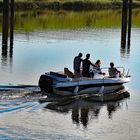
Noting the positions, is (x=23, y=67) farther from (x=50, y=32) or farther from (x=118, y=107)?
(x=50, y=32)

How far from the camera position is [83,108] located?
2641cm

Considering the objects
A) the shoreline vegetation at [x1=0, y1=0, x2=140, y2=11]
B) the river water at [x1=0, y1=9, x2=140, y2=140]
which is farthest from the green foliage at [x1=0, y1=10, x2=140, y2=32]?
the river water at [x1=0, y1=9, x2=140, y2=140]

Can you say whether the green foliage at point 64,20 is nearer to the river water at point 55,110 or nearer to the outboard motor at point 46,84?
the river water at point 55,110

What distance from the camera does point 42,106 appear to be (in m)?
25.7

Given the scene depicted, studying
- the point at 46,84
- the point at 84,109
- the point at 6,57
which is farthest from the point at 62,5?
the point at 84,109

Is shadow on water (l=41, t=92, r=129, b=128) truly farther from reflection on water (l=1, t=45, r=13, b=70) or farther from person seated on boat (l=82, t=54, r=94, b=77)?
reflection on water (l=1, t=45, r=13, b=70)

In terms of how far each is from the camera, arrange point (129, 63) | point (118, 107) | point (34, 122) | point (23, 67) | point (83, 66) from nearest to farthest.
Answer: point (34, 122), point (118, 107), point (83, 66), point (23, 67), point (129, 63)

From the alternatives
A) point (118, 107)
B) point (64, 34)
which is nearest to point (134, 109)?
point (118, 107)

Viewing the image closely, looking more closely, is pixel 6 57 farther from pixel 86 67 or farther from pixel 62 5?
pixel 62 5

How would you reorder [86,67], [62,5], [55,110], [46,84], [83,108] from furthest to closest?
[62,5] → [86,67] → [46,84] → [83,108] → [55,110]

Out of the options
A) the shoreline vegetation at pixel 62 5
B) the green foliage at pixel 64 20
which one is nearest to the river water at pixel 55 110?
the green foliage at pixel 64 20

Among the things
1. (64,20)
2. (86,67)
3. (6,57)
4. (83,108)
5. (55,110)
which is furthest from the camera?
(64,20)

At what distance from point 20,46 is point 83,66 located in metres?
19.3

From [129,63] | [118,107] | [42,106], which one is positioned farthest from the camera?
[129,63]
